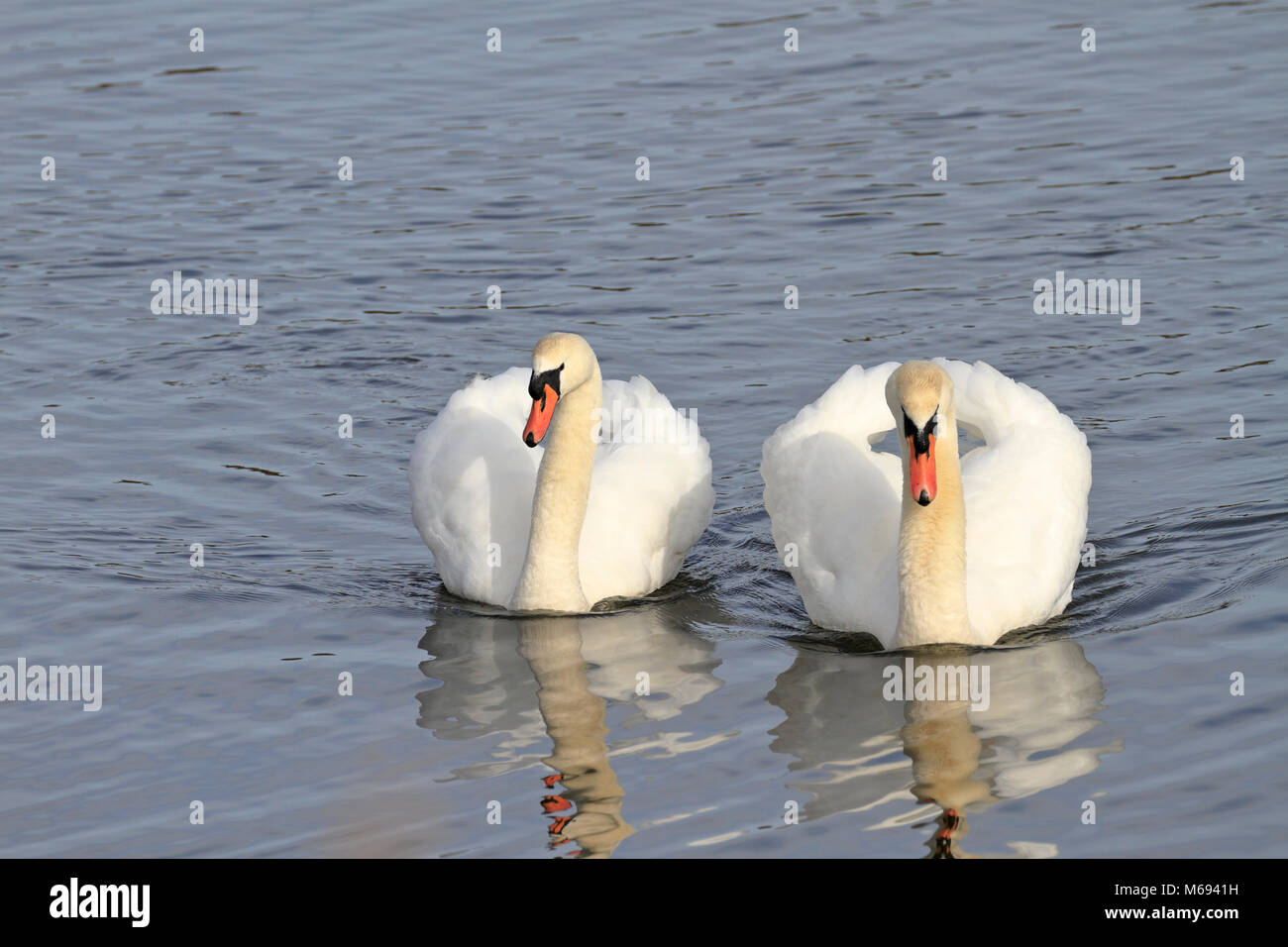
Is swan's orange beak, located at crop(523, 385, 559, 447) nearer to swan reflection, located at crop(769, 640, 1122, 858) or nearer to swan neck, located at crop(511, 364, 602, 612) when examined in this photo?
swan neck, located at crop(511, 364, 602, 612)

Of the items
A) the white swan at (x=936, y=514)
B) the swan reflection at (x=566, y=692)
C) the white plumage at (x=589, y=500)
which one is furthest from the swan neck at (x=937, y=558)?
the white plumage at (x=589, y=500)

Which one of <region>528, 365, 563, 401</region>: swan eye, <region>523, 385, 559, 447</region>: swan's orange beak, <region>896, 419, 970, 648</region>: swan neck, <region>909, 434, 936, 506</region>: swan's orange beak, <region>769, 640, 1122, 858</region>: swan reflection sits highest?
<region>528, 365, 563, 401</region>: swan eye

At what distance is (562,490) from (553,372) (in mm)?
649

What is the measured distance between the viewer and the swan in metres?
9.91

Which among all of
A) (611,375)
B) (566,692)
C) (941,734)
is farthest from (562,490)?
(611,375)

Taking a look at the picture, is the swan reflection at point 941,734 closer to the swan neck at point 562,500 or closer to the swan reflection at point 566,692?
the swan reflection at point 566,692

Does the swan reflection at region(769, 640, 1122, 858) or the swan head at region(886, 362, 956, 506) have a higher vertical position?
the swan head at region(886, 362, 956, 506)

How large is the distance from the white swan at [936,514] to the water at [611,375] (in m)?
0.22

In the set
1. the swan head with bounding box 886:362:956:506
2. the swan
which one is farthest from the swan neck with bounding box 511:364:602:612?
the swan head with bounding box 886:362:956:506

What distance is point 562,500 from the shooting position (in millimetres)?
9883

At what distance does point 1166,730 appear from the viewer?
838 centimetres

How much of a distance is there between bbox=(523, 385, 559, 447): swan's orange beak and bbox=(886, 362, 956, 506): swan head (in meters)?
1.69

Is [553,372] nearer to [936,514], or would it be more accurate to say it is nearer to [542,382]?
[542,382]
